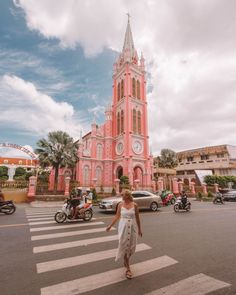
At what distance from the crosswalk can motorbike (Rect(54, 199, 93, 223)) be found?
6.24 feet

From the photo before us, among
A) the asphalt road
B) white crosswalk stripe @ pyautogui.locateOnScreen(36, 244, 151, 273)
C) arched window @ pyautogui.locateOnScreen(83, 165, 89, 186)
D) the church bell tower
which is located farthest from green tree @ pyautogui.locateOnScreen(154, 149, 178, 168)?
white crosswalk stripe @ pyautogui.locateOnScreen(36, 244, 151, 273)

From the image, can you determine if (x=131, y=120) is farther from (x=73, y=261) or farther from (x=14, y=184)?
(x=73, y=261)

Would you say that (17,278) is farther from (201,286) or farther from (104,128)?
(104,128)

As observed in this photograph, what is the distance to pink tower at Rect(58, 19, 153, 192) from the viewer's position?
3142cm

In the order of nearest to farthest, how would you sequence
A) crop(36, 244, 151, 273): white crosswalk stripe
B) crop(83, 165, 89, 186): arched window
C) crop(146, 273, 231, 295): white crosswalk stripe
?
crop(146, 273, 231, 295): white crosswalk stripe < crop(36, 244, 151, 273): white crosswalk stripe < crop(83, 165, 89, 186): arched window

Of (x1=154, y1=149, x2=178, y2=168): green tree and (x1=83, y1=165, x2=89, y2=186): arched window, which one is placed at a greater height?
(x1=154, y1=149, x2=178, y2=168): green tree

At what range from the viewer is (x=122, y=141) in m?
33.5

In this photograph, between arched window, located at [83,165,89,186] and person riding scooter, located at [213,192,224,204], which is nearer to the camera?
person riding scooter, located at [213,192,224,204]

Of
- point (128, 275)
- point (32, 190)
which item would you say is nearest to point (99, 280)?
point (128, 275)

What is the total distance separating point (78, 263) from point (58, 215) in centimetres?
488

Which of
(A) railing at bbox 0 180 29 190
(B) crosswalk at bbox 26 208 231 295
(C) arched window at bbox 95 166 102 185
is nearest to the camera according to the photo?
(B) crosswalk at bbox 26 208 231 295

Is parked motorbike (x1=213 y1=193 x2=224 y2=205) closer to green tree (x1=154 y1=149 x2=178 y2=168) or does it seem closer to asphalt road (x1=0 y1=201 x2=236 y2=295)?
asphalt road (x1=0 y1=201 x2=236 y2=295)

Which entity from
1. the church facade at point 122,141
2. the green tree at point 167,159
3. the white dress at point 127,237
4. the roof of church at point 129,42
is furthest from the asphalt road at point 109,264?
the roof of church at point 129,42

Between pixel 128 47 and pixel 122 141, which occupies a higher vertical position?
pixel 128 47
